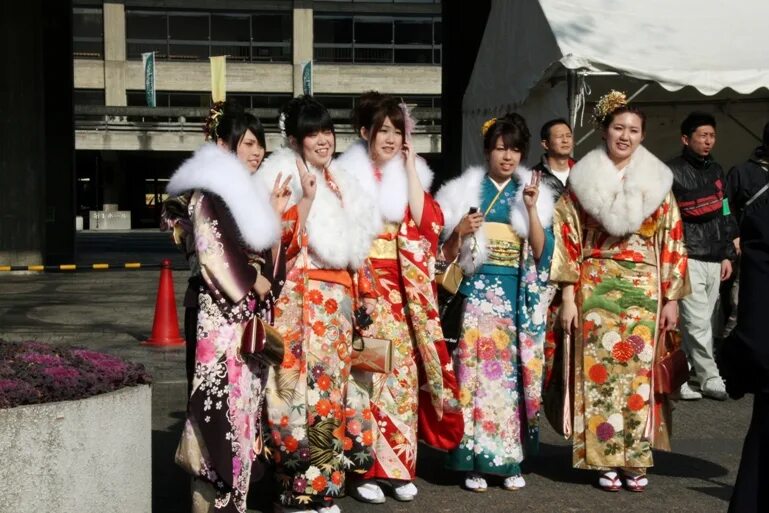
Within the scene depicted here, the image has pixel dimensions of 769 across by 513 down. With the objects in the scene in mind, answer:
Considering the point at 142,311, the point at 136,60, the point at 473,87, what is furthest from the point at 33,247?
the point at 136,60

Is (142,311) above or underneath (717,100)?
underneath

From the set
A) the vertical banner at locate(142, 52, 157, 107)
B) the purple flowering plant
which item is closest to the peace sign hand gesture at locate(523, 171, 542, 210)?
the purple flowering plant

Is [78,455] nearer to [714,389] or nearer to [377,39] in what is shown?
[714,389]

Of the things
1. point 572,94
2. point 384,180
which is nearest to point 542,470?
point 384,180

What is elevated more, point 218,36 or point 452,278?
point 218,36

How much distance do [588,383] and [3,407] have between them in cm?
298

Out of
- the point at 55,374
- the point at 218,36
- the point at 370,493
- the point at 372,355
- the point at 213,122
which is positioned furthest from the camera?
the point at 218,36

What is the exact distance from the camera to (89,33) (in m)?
42.0

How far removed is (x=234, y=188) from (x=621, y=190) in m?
2.06

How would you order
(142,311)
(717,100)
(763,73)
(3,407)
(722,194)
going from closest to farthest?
(3,407), (722,194), (763,73), (717,100), (142,311)

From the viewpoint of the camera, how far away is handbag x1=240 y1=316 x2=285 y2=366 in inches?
171

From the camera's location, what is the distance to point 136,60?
4209cm

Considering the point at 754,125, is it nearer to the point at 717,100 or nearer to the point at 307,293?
the point at 717,100

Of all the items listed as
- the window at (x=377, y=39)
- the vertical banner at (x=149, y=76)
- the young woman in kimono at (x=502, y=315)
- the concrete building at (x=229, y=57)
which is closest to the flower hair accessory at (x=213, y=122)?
the young woman in kimono at (x=502, y=315)
